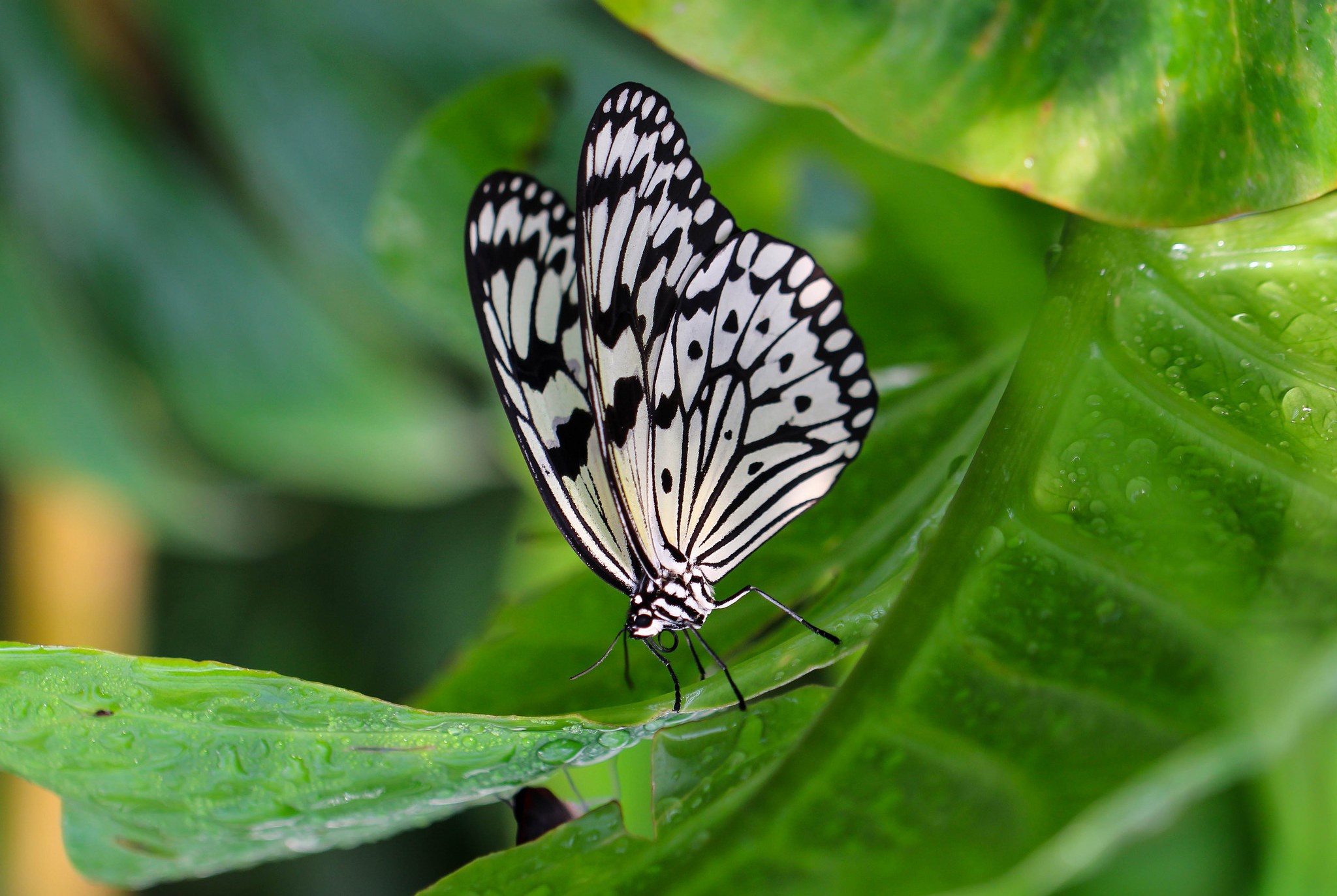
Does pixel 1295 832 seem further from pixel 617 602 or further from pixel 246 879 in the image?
pixel 246 879

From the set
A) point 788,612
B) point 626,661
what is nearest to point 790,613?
point 788,612

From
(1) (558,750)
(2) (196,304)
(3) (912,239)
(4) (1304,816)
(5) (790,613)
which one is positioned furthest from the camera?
(2) (196,304)

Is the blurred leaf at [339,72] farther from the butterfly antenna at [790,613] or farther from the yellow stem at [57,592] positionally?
the butterfly antenna at [790,613]

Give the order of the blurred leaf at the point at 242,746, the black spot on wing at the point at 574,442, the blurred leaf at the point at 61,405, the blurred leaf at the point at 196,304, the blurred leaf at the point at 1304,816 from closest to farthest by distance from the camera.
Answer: the blurred leaf at the point at 1304,816 < the blurred leaf at the point at 242,746 < the black spot on wing at the point at 574,442 < the blurred leaf at the point at 61,405 < the blurred leaf at the point at 196,304

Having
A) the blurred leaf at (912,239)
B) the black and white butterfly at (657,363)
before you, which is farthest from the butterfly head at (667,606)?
the blurred leaf at (912,239)

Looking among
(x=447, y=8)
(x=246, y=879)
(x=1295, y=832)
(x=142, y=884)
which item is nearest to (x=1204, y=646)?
(x=1295, y=832)

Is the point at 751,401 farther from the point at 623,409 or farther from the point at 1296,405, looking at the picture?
the point at 1296,405

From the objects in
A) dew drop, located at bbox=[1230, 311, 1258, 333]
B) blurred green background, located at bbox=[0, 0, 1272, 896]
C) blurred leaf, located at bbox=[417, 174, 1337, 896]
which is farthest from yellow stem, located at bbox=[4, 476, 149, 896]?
dew drop, located at bbox=[1230, 311, 1258, 333]
